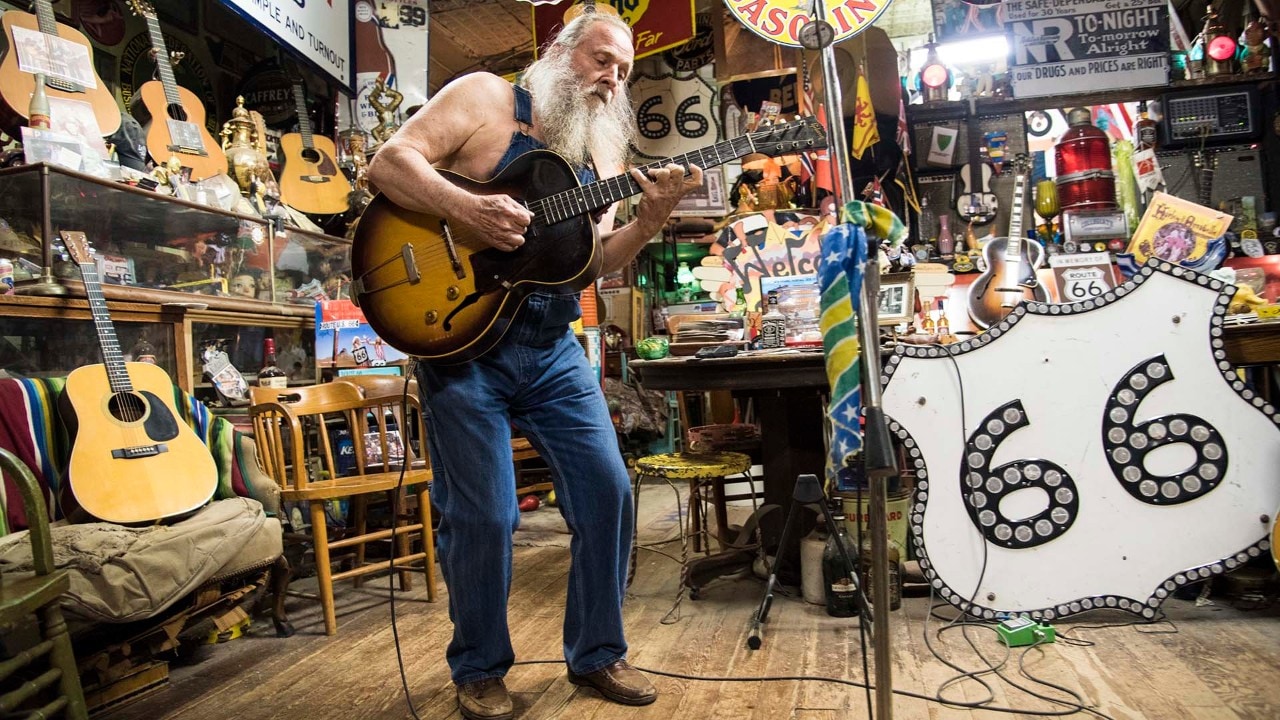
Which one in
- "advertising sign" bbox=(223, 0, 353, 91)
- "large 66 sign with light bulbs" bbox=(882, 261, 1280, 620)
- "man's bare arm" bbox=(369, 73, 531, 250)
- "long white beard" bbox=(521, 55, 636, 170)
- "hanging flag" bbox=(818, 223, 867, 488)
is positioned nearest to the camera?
"hanging flag" bbox=(818, 223, 867, 488)

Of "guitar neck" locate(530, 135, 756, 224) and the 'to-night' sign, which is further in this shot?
the 'to-night' sign

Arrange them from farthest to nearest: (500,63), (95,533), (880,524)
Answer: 1. (500,63)
2. (95,533)
3. (880,524)

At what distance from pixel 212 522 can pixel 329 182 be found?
11.7 ft

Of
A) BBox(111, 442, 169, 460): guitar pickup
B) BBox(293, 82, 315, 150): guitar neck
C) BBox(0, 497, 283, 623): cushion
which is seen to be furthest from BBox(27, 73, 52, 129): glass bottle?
BBox(293, 82, 315, 150): guitar neck

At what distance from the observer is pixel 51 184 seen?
2.84 m

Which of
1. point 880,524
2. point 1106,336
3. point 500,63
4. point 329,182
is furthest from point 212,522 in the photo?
point 500,63

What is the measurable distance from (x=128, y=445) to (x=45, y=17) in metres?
2.04

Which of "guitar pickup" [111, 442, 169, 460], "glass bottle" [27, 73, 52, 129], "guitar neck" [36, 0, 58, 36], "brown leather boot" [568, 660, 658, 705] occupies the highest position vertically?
"guitar neck" [36, 0, 58, 36]

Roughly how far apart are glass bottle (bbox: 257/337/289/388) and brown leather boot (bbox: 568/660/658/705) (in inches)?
99.1

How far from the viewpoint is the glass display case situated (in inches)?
110

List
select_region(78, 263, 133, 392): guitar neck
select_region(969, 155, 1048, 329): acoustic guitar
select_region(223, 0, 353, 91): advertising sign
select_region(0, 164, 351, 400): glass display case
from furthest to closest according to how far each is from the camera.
Result: select_region(969, 155, 1048, 329): acoustic guitar → select_region(223, 0, 353, 91): advertising sign → select_region(0, 164, 351, 400): glass display case → select_region(78, 263, 133, 392): guitar neck

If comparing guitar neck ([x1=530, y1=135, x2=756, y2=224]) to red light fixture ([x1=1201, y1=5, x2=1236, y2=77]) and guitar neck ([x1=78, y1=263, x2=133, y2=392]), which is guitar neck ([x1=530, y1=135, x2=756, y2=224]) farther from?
red light fixture ([x1=1201, y1=5, x2=1236, y2=77])

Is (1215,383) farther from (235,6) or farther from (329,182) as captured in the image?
(329,182)

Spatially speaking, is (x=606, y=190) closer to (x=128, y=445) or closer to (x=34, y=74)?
(x=128, y=445)
